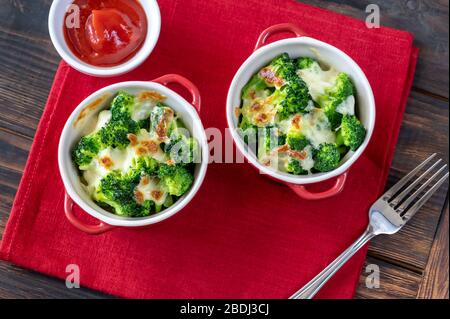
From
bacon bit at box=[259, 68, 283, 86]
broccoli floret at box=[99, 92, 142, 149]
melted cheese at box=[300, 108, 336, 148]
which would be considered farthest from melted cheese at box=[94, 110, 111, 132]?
melted cheese at box=[300, 108, 336, 148]

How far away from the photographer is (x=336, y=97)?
169cm

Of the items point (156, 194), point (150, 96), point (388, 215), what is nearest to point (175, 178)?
point (156, 194)

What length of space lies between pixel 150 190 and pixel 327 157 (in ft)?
1.87

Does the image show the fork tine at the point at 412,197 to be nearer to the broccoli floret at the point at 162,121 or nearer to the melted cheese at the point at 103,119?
the broccoli floret at the point at 162,121

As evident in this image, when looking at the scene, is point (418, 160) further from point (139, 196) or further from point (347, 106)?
point (139, 196)

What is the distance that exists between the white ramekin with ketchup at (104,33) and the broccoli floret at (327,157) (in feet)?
2.20

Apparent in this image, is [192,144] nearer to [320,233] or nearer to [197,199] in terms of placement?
[197,199]

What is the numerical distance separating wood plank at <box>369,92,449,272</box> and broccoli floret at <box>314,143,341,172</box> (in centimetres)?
50

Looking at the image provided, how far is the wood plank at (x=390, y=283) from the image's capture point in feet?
6.73

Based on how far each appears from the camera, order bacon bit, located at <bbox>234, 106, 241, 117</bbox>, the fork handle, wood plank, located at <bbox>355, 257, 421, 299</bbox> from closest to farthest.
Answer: bacon bit, located at <bbox>234, 106, 241, 117</bbox>
the fork handle
wood plank, located at <bbox>355, 257, 421, 299</bbox>

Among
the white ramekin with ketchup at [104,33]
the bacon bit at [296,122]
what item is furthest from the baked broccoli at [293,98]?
the white ramekin with ketchup at [104,33]

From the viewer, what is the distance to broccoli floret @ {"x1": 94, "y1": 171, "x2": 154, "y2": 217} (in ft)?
5.37

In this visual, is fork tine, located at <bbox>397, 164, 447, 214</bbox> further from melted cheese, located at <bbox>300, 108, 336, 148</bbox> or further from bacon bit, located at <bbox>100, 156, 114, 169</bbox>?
bacon bit, located at <bbox>100, 156, 114, 169</bbox>
